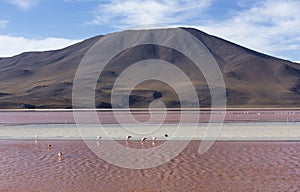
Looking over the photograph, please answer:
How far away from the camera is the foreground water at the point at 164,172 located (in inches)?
546

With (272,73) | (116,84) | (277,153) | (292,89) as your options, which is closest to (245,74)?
(272,73)

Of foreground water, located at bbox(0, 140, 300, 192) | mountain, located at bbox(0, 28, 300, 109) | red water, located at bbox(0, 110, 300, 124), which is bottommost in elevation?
foreground water, located at bbox(0, 140, 300, 192)

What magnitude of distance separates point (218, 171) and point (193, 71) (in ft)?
548

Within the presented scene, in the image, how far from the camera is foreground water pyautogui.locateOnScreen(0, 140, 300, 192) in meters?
13.9

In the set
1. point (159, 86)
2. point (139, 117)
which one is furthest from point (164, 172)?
point (159, 86)

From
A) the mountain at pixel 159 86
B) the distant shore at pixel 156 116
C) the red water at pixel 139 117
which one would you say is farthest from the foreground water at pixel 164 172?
the mountain at pixel 159 86

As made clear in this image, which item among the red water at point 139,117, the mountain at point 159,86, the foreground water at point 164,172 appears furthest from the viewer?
the mountain at point 159,86

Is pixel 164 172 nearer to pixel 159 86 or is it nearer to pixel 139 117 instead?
pixel 139 117

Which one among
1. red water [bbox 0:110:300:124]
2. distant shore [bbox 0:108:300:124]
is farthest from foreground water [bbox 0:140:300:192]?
red water [bbox 0:110:300:124]

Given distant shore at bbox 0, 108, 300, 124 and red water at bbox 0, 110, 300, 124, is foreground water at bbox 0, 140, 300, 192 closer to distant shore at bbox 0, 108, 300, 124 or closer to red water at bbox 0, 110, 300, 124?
distant shore at bbox 0, 108, 300, 124

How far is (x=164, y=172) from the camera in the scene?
16.3 m

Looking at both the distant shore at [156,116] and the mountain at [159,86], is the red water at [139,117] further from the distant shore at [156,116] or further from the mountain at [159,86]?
the mountain at [159,86]

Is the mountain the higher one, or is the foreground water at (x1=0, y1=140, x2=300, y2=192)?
the mountain

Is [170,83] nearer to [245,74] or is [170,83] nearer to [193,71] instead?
[193,71]
